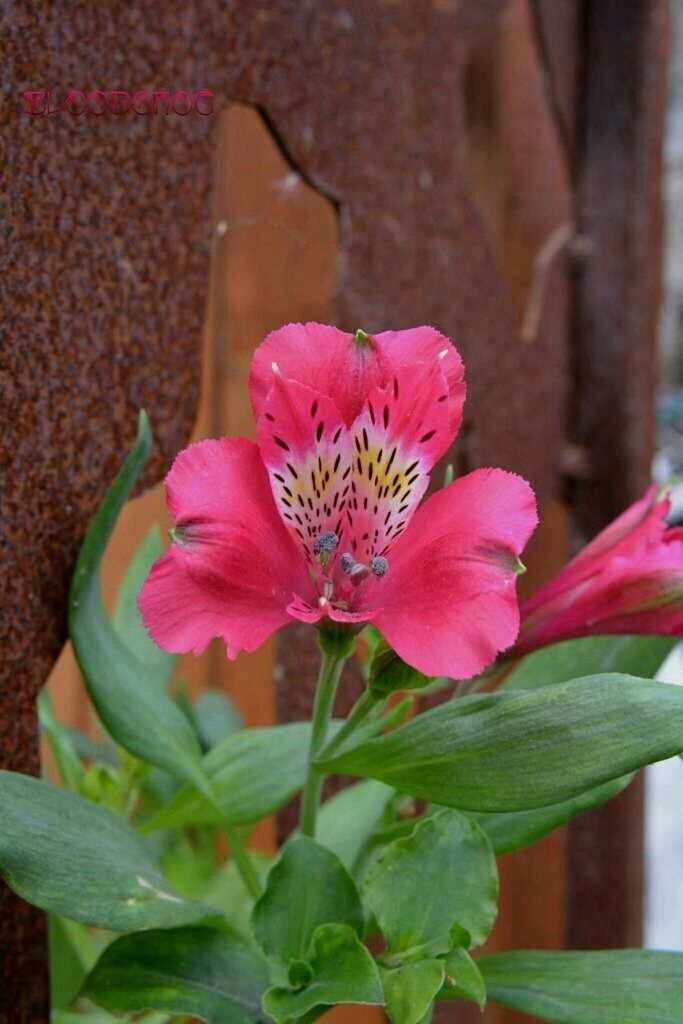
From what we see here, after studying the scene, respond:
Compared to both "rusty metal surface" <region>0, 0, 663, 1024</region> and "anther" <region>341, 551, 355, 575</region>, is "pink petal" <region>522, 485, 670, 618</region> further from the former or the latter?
"rusty metal surface" <region>0, 0, 663, 1024</region>

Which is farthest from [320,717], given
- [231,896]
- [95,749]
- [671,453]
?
[671,453]

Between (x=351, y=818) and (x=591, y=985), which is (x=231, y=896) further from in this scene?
(x=591, y=985)

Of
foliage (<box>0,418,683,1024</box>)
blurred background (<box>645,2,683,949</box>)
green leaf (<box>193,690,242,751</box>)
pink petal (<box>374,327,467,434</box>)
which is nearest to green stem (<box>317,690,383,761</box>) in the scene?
foliage (<box>0,418,683,1024</box>)

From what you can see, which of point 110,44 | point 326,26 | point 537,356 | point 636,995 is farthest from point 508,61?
point 636,995

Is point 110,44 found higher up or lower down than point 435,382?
higher up

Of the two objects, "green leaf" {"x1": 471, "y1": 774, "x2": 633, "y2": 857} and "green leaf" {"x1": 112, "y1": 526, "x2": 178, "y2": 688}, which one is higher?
"green leaf" {"x1": 112, "y1": 526, "x2": 178, "y2": 688}

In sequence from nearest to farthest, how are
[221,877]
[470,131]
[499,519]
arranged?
[499,519], [221,877], [470,131]

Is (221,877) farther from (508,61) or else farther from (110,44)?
(508,61)
